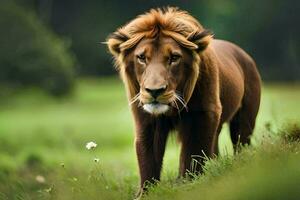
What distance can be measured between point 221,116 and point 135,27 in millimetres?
1388

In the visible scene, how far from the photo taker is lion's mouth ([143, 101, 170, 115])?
8.70m

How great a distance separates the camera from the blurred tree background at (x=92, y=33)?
34.0 m

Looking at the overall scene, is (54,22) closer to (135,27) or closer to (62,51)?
(62,51)

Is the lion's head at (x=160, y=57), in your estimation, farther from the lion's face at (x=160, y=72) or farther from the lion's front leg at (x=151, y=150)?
the lion's front leg at (x=151, y=150)

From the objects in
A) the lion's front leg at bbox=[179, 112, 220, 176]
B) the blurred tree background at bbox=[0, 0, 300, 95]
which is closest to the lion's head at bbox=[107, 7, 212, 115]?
→ the lion's front leg at bbox=[179, 112, 220, 176]

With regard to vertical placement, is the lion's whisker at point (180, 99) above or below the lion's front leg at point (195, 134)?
above

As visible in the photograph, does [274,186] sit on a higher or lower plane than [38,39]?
lower

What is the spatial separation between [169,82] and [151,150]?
0.80 meters

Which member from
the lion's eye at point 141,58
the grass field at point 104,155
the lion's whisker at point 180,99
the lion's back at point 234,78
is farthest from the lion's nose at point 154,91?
the lion's back at point 234,78

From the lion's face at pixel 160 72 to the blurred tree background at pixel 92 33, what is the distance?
81.3ft

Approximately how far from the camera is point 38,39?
33812 mm

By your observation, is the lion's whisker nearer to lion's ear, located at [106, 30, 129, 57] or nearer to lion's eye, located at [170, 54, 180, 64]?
lion's eye, located at [170, 54, 180, 64]

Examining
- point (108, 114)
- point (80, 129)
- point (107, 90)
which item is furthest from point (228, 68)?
point (107, 90)

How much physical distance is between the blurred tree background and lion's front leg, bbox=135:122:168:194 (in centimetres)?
2448
